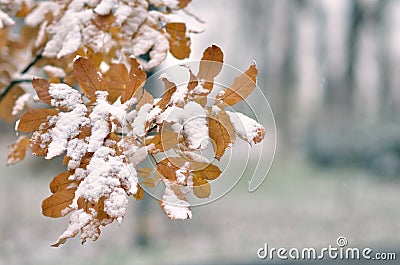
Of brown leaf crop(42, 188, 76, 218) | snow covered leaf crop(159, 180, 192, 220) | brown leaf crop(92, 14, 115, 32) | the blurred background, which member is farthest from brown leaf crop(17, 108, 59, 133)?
the blurred background

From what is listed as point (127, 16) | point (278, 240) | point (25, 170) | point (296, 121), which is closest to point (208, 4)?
point (296, 121)

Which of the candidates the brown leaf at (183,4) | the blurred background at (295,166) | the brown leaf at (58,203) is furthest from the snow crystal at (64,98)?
the blurred background at (295,166)

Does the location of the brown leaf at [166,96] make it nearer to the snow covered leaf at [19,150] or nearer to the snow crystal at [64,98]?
the snow crystal at [64,98]

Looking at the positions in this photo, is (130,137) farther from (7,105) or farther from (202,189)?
(7,105)

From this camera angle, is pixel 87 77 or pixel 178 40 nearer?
pixel 87 77

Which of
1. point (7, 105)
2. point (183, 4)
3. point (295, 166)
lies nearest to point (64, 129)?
point (183, 4)

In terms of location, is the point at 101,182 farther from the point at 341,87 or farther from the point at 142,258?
the point at 341,87
